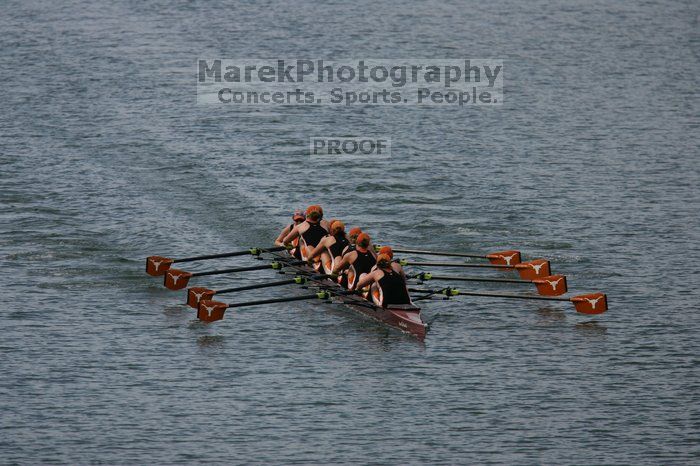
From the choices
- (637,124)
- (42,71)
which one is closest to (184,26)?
(42,71)

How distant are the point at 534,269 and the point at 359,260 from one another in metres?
6.93

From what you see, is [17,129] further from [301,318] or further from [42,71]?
[301,318]

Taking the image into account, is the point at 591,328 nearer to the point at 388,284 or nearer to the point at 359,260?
the point at 388,284

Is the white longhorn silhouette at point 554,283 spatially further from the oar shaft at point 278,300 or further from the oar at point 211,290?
the oar at point 211,290

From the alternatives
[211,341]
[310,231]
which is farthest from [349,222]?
[211,341]

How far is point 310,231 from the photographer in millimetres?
46469

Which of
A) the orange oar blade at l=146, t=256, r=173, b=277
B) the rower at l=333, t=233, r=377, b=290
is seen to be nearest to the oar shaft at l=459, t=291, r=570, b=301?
the rower at l=333, t=233, r=377, b=290

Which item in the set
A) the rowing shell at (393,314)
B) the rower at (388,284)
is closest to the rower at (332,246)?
the rowing shell at (393,314)

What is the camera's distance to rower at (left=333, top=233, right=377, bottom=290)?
141 feet

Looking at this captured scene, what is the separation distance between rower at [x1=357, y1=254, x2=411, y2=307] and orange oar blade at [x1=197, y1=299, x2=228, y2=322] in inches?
204

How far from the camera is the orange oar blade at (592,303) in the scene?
42.8 metres

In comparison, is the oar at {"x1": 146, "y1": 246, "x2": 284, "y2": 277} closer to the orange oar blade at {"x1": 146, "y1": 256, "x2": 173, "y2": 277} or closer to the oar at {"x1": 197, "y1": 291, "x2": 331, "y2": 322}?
the orange oar blade at {"x1": 146, "y1": 256, "x2": 173, "y2": 277}

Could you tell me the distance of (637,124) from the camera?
70.4m

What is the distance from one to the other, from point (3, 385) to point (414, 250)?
16.2 meters
